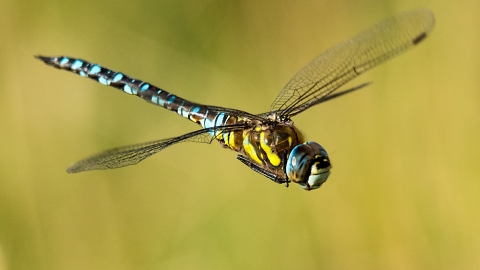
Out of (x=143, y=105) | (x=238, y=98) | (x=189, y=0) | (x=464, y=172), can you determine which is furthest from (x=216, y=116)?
(x=464, y=172)

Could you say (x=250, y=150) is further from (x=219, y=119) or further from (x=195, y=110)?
(x=195, y=110)

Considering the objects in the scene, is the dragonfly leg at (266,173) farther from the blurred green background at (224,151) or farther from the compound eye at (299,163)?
the blurred green background at (224,151)

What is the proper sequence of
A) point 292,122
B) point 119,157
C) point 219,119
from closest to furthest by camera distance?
point 119,157 → point 292,122 → point 219,119

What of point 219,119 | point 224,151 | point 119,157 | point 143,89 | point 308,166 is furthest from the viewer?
point 224,151

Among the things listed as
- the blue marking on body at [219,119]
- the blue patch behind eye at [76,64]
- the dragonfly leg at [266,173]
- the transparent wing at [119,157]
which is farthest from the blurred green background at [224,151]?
the transparent wing at [119,157]

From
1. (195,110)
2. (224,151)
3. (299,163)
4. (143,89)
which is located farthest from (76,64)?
(299,163)

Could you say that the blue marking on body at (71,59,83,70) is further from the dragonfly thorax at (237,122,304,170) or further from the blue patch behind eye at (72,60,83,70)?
the dragonfly thorax at (237,122,304,170)
